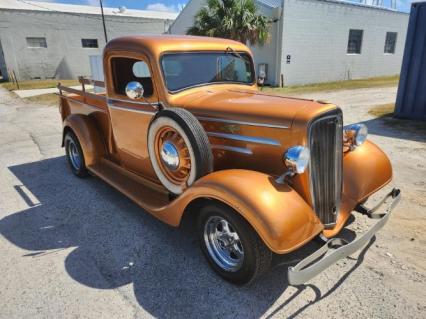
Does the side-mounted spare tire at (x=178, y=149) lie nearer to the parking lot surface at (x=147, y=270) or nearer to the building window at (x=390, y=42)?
the parking lot surface at (x=147, y=270)

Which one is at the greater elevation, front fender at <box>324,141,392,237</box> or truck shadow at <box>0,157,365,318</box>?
front fender at <box>324,141,392,237</box>

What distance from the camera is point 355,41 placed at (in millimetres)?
19469

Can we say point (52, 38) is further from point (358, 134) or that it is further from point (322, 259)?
point (322, 259)

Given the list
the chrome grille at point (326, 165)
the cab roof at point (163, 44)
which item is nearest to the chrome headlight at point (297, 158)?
the chrome grille at point (326, 165)

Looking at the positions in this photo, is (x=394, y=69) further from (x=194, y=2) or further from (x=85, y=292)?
(x=85, y=292)

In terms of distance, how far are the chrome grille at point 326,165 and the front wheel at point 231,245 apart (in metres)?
0.65

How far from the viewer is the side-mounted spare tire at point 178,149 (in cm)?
282

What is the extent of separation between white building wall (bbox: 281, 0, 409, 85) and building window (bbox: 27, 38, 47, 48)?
1784 centimetres

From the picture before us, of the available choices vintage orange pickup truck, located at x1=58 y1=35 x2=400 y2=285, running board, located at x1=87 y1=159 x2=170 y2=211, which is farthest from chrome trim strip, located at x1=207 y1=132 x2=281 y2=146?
running board, located at x1=87 y1=159 x2=170 y2=211

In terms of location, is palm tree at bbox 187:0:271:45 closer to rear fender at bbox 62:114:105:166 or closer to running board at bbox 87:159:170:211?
rear fender at bbox 62:114:105:166

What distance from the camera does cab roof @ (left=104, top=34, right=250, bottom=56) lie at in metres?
3.38

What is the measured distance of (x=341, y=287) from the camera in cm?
270

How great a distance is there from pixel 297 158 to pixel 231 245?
3.03ft

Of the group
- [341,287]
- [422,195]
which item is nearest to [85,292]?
[341,287]
